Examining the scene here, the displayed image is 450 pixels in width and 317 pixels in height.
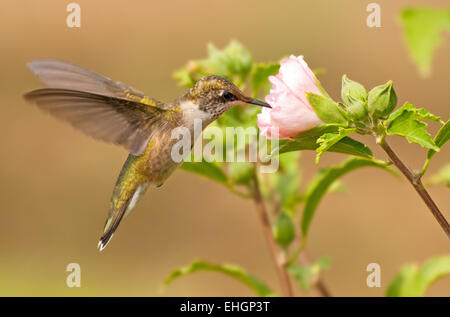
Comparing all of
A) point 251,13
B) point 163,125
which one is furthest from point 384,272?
point 251,13

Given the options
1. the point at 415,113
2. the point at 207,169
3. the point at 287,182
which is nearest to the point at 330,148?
the point at 415,113

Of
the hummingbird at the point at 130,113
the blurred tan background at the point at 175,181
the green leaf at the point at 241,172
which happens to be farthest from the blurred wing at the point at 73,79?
the blurred tan background at the point at 175,181

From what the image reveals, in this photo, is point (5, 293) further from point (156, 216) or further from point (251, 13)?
point (251, 13)

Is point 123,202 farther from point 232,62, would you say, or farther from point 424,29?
point 424,29

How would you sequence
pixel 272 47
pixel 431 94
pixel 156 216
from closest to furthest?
1. pixel 156 216
2. pixel 431 94
3. pixel 272 47

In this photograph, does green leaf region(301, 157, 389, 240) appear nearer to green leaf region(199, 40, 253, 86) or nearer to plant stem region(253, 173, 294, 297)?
plant stem region(253, 173, 294, 297)

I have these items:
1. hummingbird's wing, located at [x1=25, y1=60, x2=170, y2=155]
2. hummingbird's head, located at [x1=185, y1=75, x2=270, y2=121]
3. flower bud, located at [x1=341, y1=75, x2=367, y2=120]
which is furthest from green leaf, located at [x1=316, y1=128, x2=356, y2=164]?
hummingbird's wing, located at [x1=25, y1=60, x2=170, y2=155]

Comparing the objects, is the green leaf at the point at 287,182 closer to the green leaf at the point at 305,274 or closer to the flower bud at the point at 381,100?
the green leaf at the point at 305,274

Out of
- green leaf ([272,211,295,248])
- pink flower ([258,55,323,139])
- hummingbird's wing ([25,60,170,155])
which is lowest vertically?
green leaf ([272,211,295,248])
